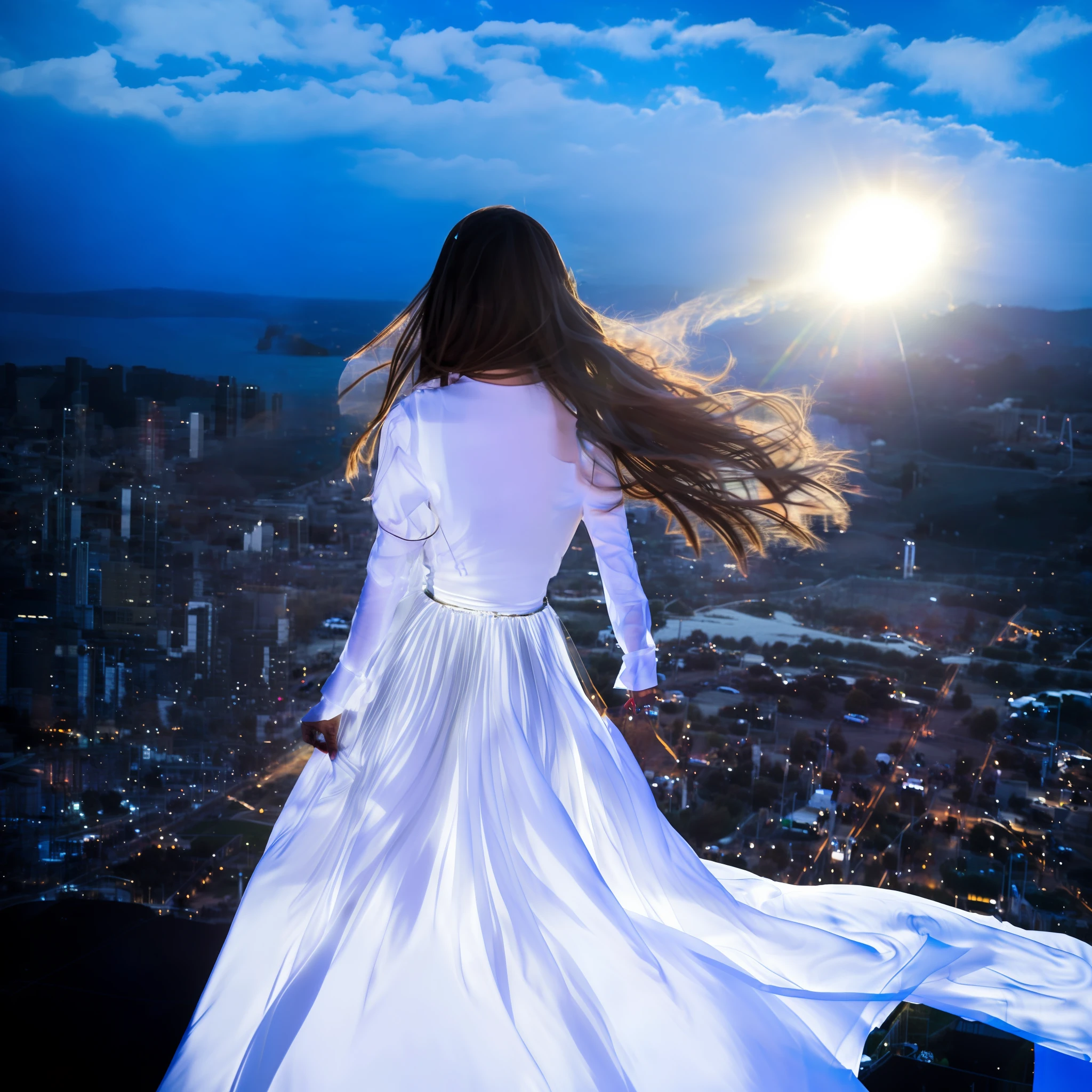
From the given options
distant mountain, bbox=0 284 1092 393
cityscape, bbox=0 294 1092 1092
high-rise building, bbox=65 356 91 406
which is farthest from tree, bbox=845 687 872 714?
high-rise building, bbox=65 356 91 406

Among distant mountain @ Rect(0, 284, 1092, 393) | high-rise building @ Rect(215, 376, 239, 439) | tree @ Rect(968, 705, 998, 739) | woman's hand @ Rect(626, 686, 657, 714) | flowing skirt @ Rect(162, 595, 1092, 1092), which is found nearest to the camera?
flowing skirt @ Rect(162, 595, 1092, 1092)

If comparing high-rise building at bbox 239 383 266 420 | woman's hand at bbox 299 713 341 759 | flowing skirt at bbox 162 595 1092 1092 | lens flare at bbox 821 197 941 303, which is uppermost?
A: lens flare at bbox 821 197 941 303

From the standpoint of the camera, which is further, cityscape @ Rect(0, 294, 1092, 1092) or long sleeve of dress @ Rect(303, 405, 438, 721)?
cityscape @ Rect(0, 294, 1092, 1092)

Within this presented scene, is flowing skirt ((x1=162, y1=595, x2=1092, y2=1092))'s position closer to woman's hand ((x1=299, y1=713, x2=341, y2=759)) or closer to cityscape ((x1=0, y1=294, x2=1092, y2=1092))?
woman's hand ((x1=299, y1=713, x2=341, y2=759))

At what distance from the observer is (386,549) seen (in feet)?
3.56

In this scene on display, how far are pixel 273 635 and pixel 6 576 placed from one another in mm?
1286

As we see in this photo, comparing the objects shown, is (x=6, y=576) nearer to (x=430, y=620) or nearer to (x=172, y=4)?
(x=172, y=4)

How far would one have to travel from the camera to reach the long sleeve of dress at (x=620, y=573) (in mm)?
1152

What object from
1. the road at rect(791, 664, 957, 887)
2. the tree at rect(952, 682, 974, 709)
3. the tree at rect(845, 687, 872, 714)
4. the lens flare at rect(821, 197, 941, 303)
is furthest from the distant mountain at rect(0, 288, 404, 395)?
the tree at rect(952, 682, 974, 709)

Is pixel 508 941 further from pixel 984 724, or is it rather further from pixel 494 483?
pixel 984 724

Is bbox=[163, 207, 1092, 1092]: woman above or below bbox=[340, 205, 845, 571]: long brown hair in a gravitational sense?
below

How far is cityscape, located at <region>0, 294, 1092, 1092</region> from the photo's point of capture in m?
3.03

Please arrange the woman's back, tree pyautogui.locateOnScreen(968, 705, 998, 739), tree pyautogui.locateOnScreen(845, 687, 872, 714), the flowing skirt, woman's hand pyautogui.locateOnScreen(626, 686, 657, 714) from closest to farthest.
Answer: the flowing skirt
the woman's back
woman's hand pyautogui.locateOnScreen(626, 686, 657, 714)
tree pyautogui.locateOnScreen(968, 705, 998, 739)
tree pyautogui.locateOnScreen(845, 687, 872, 714)

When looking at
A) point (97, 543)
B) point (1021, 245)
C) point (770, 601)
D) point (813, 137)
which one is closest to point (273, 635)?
point (97, 543)
